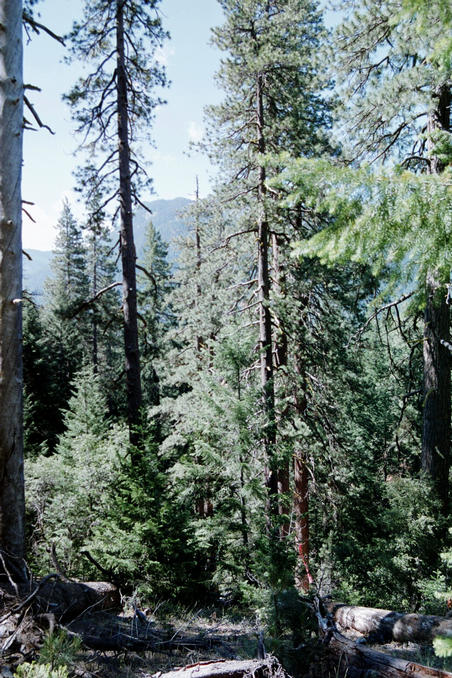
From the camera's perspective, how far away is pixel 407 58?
25.0 feet

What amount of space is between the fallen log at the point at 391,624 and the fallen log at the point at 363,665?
2.02 metres

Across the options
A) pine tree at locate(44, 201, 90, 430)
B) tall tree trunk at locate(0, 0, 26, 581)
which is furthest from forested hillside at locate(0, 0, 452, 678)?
pine tree at locate(44, 201, 90, 430)

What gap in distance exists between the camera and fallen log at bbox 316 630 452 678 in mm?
3283

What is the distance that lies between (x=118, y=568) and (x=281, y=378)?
5.73 meters


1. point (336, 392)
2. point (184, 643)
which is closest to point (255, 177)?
point (336, 392)

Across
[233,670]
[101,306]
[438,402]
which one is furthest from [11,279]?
[101,306]

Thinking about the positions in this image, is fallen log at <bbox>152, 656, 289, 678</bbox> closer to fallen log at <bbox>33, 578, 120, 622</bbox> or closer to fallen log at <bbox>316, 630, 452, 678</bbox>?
fallen log at <bbox>316, 630, 452, 678</bbox>

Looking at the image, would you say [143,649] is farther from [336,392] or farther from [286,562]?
[336,392]

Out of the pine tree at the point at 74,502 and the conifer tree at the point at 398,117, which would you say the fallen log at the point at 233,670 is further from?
the conifer tree at the point at 398,117

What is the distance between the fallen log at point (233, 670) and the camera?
2.87m

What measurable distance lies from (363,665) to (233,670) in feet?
4.27

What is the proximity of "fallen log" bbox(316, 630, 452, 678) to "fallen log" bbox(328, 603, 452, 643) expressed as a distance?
202cm

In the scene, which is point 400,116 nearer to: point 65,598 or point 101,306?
point 65,598

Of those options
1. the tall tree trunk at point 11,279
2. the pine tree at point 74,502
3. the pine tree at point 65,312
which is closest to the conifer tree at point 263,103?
the pine tree at point 74,502
